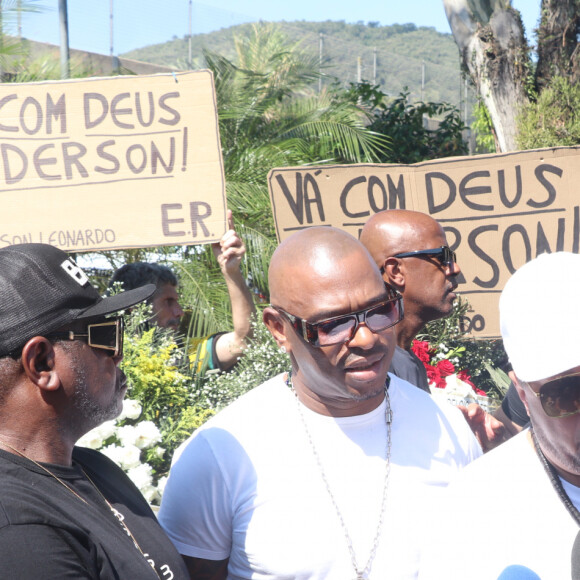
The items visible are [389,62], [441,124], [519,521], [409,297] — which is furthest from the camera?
[389,62]

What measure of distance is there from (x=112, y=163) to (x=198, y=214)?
510 millimetres

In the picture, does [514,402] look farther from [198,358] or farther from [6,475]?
[6,475]

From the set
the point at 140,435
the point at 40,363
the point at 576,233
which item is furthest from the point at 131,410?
the point at 576,233

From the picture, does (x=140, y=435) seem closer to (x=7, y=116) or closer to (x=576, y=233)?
(x=7, y=116)

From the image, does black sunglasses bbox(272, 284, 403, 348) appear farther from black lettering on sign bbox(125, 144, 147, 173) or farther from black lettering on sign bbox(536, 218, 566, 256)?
black lettering on sign bbox(536, 218, 566, 256)

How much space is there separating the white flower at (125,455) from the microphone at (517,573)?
1.54 m

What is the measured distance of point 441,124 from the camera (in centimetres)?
1229

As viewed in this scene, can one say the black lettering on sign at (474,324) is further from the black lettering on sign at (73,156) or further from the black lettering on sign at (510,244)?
the black lettering on sign at (73,156)

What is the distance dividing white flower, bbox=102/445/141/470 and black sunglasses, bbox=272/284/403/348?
38.0 inches

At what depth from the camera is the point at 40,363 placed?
64.5 inches

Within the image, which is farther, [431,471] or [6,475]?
[431,471]

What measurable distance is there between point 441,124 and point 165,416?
10.2m

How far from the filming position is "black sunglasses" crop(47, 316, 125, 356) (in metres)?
1.69

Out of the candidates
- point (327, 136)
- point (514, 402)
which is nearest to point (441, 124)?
point (327, 136)
